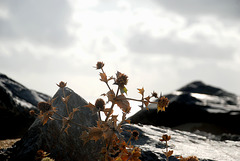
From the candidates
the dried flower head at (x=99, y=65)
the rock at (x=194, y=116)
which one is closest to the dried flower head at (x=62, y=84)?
the dried flower head at (x=99, y=65)

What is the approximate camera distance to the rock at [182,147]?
348 centimetres

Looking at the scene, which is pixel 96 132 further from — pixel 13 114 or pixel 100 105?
pixel 13 114

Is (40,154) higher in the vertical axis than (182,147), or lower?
lower

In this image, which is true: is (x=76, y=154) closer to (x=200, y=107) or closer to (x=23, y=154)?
(x=23, y=154)

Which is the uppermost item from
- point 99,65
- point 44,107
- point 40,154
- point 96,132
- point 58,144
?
point 99,65

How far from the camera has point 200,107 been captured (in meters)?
10.3

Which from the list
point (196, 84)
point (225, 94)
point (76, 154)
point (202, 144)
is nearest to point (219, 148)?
point (202, 144)

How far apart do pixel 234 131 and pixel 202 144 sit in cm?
603

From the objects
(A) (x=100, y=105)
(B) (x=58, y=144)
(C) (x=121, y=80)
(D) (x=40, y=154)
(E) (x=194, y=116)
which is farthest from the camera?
(E) (x=194, y=116)

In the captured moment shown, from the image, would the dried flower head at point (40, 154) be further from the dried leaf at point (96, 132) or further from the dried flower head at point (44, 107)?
the dried leaf at point (96, 132)

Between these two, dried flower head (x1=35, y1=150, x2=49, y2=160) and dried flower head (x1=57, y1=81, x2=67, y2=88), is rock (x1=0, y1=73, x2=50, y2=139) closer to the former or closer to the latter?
dried flower head (x1=35, y1=150, x2=49, y2=160)

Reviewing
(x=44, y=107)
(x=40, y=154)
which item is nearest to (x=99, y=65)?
(x=44, y=107)

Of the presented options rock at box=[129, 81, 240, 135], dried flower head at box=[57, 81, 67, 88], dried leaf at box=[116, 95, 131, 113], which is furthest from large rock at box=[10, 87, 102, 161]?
rock at box=[129, 81, 240, 135]

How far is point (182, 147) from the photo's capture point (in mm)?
3953
